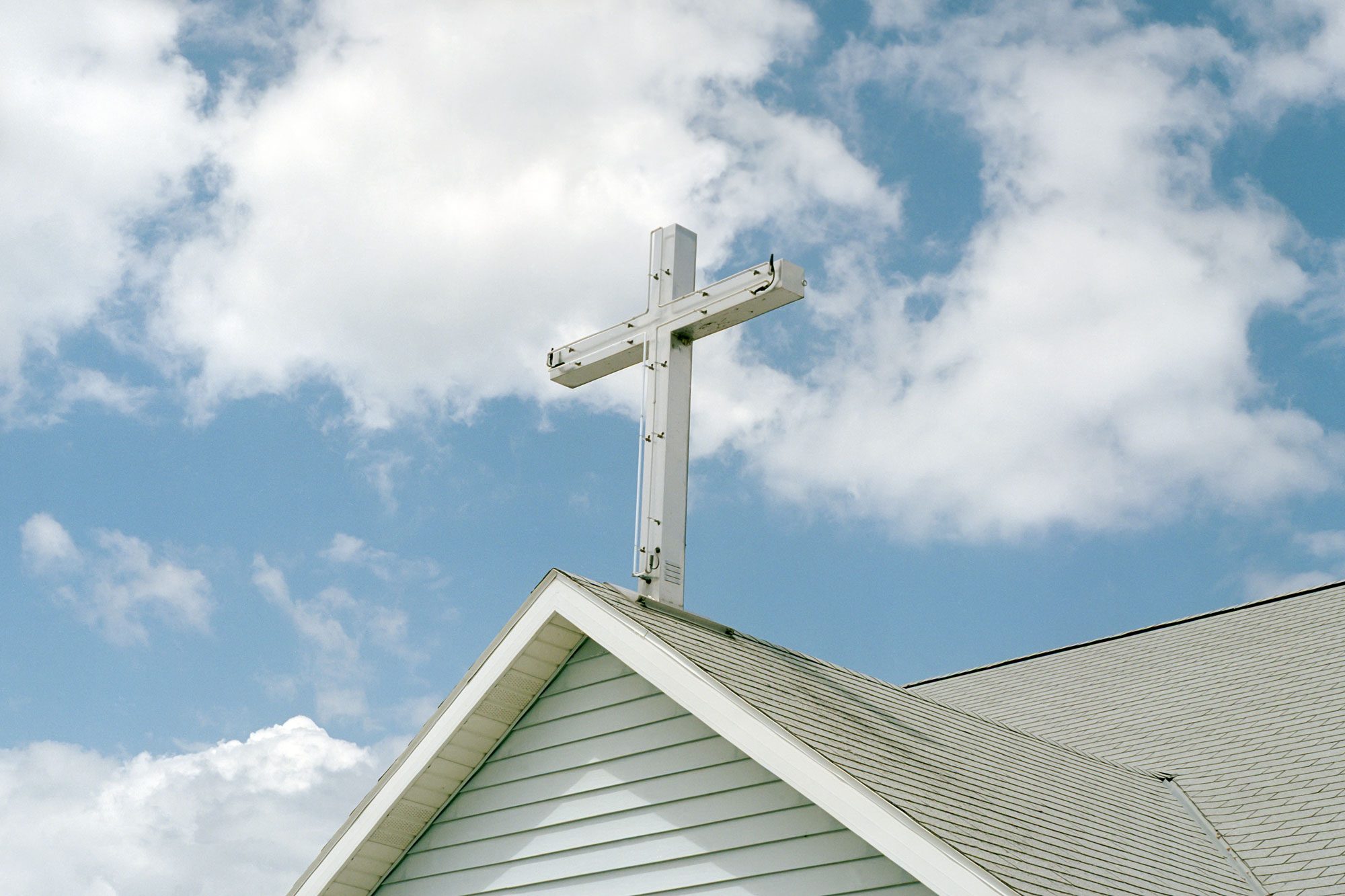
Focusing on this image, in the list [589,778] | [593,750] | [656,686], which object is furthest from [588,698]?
[656,686]

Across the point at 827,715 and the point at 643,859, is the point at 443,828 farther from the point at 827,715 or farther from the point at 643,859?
the point at 827,715

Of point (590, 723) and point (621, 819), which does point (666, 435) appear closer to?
point (590, 723)

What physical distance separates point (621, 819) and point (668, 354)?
3003mm

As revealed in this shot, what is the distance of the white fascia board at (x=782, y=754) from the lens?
20.2 feet

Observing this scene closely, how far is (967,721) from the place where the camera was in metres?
10.3

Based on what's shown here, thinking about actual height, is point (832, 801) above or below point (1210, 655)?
below

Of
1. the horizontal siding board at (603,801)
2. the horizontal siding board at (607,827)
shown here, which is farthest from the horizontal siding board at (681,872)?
the horizontal siding board at (603,801)

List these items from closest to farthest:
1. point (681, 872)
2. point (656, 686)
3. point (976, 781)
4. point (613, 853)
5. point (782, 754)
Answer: point (782, 754) < point (681, 872) < point (656, 686) < point (613, 853) < point (976, 781)

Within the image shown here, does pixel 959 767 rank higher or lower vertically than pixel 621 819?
higher

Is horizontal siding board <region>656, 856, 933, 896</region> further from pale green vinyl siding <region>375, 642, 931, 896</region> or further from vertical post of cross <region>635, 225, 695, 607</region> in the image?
vertical post of cross <region>635, 225, 695, 607</region>

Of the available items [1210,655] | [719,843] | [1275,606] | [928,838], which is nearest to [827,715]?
[719,843]

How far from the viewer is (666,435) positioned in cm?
885

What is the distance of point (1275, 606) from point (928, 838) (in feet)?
33.6

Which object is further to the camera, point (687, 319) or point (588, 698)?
point (687, 319)
